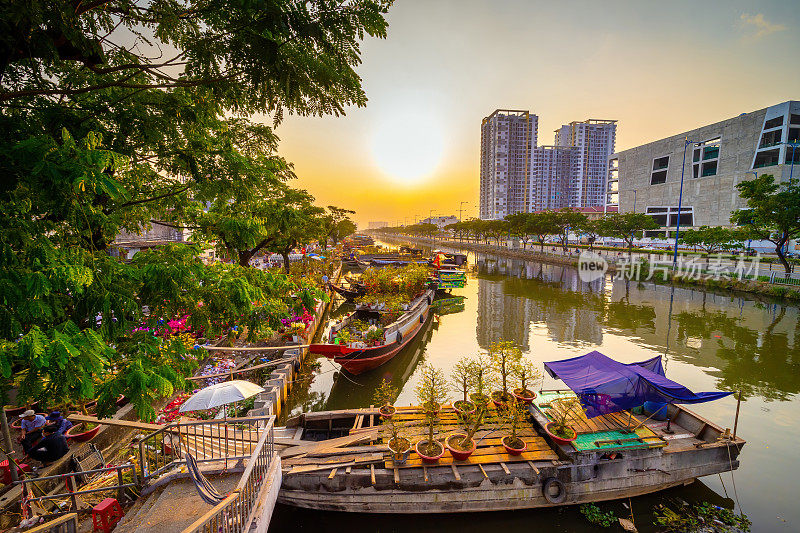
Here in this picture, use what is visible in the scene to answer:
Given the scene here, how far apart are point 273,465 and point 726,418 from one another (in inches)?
612

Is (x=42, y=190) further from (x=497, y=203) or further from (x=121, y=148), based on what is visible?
(x=497, y=203)

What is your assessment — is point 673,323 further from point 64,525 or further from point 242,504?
point 64,525

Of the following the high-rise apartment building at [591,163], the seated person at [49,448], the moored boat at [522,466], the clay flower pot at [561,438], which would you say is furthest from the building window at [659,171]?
the seated person at [49,448]

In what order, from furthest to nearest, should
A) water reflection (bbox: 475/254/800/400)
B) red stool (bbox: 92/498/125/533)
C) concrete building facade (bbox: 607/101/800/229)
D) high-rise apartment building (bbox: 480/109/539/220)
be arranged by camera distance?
1. high-rise apartment building (bbox: 480/109/539/220)
2. concrete building facade (bbox: 607/101/800/229)
3. water reflection (bbox: 475/254/800/400)
4. red stool (bbox: 92/498/125/533)

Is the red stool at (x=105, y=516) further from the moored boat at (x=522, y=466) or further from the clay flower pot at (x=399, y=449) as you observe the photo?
the clay flower pot at (x=399, y=449)

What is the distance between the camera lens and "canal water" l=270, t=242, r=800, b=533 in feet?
25.3

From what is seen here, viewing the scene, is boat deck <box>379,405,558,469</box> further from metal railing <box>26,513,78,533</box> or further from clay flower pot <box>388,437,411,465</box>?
metal railing <box>26,513,78,533</box>

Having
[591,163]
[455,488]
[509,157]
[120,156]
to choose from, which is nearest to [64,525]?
[120,156]

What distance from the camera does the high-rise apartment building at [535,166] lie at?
14538cm

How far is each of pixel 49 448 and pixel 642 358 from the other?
2335 cm

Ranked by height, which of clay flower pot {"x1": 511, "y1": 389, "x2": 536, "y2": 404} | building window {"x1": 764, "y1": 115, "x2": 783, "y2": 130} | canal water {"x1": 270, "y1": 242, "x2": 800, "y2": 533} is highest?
building window {"x1": 764, "y1": 115, "x2": 783, "y2": 130}

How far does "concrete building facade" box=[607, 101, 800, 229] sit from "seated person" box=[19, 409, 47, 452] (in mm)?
72082

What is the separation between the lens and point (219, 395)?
6.39m

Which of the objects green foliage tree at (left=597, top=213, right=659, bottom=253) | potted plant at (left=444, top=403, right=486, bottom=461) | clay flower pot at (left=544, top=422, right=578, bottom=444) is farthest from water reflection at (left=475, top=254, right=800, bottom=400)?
green foliage tree at (left=597, top=213, right=659, bottom=253)
